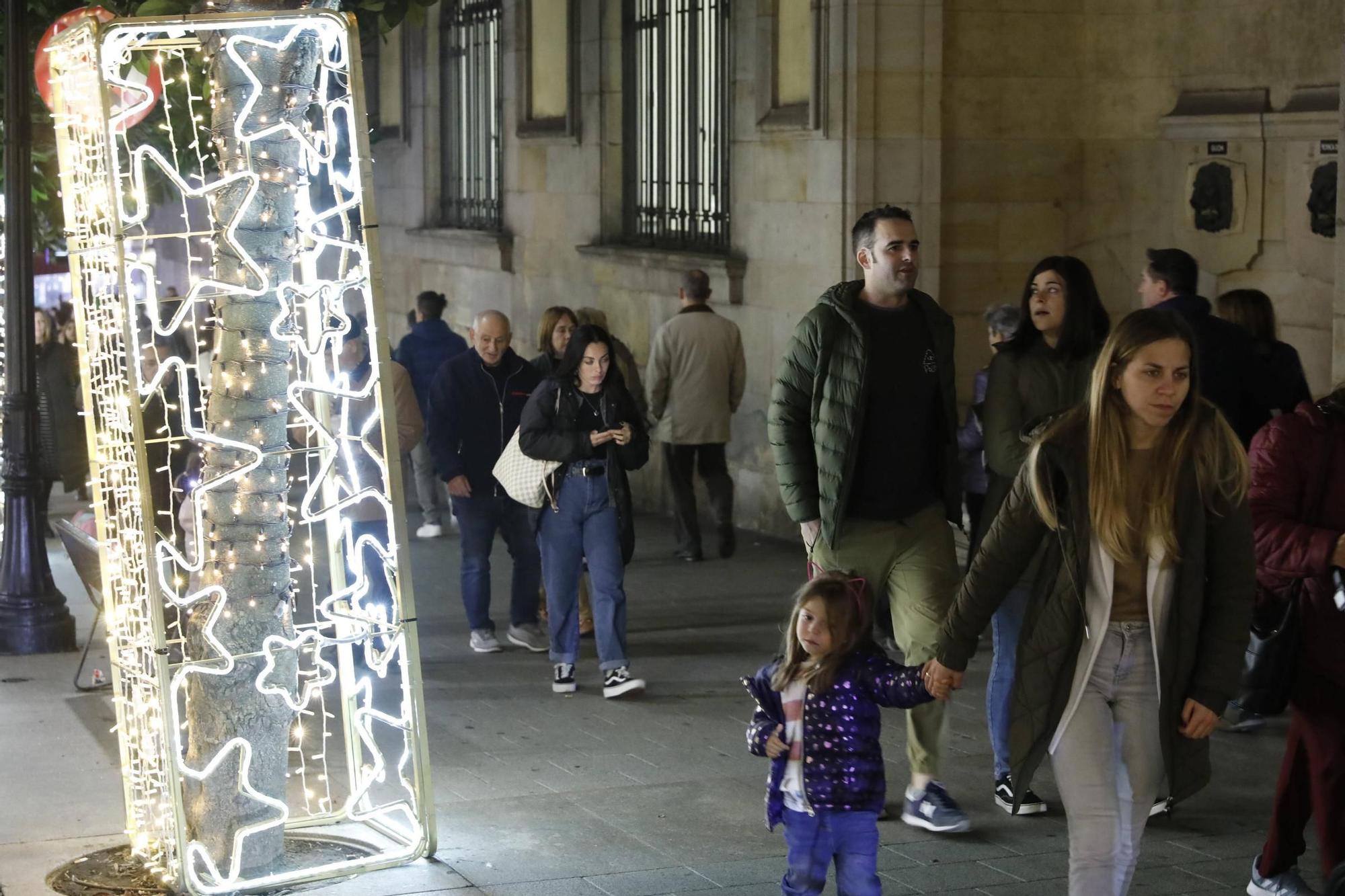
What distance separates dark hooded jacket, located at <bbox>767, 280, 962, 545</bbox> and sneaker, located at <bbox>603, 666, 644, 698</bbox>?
6.90 feet

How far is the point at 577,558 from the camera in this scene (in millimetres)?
8547

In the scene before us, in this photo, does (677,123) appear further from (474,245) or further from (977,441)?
(977,441)

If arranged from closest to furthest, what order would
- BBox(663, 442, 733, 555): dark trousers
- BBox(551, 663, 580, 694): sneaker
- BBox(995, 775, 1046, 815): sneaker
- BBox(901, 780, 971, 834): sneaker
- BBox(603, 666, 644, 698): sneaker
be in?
BBox(901, 780, 971, 834): sneaker → BBox(995, 775, 1046, 815): sneaker → BBox(603, 666, 644, 698): sneaker → BBox(551, 663, 580, 694): sneaker → BBox(663, 442, 733, 555): dark trousers

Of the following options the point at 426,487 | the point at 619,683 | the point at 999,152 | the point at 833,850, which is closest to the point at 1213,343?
the point at 619,683

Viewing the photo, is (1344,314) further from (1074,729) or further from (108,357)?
(108,357)

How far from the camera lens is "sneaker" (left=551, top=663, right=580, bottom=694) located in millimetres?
8500

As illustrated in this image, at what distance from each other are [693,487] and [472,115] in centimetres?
811

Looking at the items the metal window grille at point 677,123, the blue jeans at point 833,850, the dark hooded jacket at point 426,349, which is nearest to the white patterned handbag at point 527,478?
the blue jeans at point 833,850

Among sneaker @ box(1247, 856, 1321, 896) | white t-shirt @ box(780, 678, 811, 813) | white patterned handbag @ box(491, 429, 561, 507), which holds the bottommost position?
sneaker @ box(1247, 856, 1321, 896)

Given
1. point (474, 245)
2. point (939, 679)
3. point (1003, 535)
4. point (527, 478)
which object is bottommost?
point (939, 679)

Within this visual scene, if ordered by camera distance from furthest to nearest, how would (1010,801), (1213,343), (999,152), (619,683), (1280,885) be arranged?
(999,152) < (619,683) < (1213,343) < (1010,801) < (1280,885)

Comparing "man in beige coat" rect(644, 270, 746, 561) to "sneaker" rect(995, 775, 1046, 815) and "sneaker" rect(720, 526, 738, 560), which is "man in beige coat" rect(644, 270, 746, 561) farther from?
"sneaker" rect(995, 775, 1046, 815)

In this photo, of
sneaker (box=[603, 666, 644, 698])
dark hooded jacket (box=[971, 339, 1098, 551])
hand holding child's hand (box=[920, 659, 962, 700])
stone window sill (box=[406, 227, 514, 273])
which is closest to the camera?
hand holding child's hand (box=[920, 659, 962, 700])

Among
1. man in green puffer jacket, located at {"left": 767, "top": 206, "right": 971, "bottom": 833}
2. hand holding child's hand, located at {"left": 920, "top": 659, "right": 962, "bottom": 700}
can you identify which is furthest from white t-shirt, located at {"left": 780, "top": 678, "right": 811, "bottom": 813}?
man in green puffer jacket, located at {"left": 767, "top": 206, "right": 971, "bottom": 833}
